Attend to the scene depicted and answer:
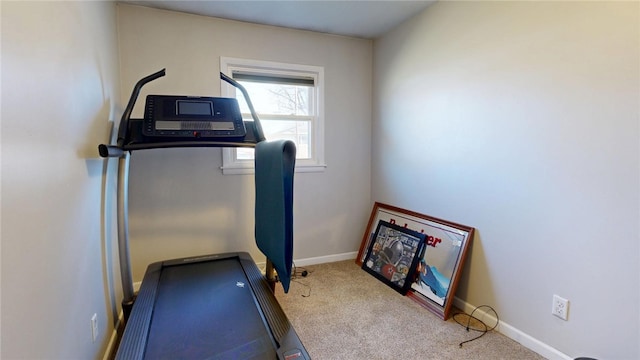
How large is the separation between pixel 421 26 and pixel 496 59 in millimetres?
871

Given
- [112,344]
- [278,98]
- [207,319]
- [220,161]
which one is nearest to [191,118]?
[220,161]

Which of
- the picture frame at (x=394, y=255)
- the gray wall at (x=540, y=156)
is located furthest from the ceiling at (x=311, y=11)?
the picture frame at (x=394, y=255)

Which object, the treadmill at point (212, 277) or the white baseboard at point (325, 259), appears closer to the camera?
the treadmill at point (212, 277)

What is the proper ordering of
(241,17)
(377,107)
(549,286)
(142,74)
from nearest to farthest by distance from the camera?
(549,286), (142,74), (241,17), (377,107)

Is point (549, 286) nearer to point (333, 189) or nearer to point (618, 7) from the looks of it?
point (618, 7)

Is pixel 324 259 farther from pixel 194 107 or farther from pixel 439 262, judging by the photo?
pixel 194 107

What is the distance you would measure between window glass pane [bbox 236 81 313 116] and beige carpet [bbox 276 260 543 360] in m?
1.67

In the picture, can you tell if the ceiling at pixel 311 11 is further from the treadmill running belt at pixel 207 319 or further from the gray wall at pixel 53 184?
the treadmill running belt at pixel 207 319

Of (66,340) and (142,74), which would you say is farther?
(142,74)

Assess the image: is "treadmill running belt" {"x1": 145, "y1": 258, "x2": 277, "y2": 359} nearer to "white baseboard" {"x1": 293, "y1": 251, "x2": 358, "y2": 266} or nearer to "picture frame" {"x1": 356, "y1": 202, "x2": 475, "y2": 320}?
"white baseboard" {"x1": 293, "y1": 251, "x2": 358, "y2": 266}

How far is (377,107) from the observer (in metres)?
3.27

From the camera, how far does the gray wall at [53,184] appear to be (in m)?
0.88

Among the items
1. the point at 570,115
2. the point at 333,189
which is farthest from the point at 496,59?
the point at 333,189

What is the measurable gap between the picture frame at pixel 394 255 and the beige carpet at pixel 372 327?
0.10 metres
